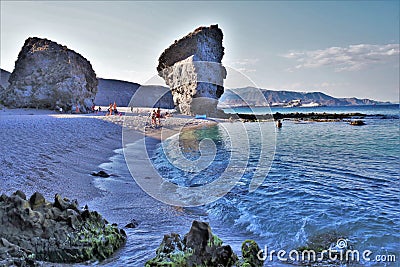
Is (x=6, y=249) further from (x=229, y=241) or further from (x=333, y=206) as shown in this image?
(x=333, y=206)

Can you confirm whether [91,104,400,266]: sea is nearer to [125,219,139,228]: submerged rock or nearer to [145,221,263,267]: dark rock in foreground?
[125,219,139,228]: submerged rock

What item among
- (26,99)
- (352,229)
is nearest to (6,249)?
(352,229)

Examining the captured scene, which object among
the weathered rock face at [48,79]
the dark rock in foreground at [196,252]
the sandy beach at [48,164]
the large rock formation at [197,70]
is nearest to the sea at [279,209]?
the dark rock in foreground at [196,252]

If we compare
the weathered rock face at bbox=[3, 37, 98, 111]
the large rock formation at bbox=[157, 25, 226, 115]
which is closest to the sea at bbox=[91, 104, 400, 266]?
the weathered rock face at bbox=[3, 37, 98, 111]

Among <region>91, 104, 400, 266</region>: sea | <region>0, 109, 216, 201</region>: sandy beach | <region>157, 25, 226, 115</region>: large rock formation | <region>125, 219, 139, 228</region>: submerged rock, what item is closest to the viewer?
<region>91, 104, 400, 266</region>: sea

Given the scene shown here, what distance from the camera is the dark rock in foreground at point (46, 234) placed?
2510 mm

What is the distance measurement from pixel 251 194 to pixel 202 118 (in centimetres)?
2975

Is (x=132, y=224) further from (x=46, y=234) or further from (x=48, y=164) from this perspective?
(x=48, y=164)

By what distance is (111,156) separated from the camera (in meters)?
10.4

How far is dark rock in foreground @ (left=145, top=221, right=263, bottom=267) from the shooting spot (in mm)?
2570

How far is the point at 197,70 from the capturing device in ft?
128

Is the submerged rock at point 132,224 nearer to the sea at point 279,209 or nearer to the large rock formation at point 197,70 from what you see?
the sea at point 279,209

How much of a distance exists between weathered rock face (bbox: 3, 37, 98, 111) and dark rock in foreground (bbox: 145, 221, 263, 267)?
87.9 ft

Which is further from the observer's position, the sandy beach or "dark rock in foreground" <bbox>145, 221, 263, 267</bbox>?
the sandy beach
